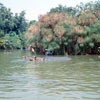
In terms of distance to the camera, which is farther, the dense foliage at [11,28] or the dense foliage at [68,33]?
the dense foliage at [11,28]

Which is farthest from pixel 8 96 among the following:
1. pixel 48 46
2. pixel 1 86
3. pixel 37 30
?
pixel 37 30

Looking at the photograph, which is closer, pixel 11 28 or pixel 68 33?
pixel 68 33

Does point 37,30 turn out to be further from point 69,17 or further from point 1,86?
point 1,86

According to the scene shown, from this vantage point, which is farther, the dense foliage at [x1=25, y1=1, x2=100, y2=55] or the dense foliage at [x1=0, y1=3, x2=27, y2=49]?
the dense foliage at [x1=0, y1=3, x2=27, y2=49]

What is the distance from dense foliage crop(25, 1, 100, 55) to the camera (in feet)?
118

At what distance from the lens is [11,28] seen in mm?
76562

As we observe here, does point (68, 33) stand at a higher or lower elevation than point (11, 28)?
lower

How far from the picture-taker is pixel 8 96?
9383 millimetres

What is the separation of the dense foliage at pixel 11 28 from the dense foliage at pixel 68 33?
2829 centimetres

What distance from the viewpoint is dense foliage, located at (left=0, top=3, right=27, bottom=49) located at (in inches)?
2702

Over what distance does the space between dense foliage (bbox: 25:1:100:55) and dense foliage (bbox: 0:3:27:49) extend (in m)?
28.3

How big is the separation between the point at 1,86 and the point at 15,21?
6864 cm

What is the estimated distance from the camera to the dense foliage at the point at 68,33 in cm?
3606

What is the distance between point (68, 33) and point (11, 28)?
42.6 m
